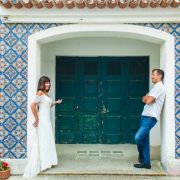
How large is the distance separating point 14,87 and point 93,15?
2.07 metres

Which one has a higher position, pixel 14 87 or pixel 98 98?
pixel 14 87

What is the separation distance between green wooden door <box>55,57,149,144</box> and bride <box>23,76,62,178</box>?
2.26 m

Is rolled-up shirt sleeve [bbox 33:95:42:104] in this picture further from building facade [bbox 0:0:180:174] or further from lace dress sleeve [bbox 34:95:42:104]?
building facade [bbox 0:0:180:174]

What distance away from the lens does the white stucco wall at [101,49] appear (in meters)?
9.20

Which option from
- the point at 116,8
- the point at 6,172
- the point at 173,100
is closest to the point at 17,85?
the point at 6,172

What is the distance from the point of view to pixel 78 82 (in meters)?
9.52

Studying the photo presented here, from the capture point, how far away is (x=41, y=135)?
724 cm

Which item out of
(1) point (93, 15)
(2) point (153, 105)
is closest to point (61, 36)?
(1) point (93, 15)

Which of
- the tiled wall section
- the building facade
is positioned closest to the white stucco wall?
the building facade

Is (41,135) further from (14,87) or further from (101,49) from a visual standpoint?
(101,49)

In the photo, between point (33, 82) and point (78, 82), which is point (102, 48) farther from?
point (33, 82)

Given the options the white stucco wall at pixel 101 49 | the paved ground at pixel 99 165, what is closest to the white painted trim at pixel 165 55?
the paved ground at pixel 99 165

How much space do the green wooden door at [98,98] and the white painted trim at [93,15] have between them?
2.27 meters

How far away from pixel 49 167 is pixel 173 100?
2729 millimetres
